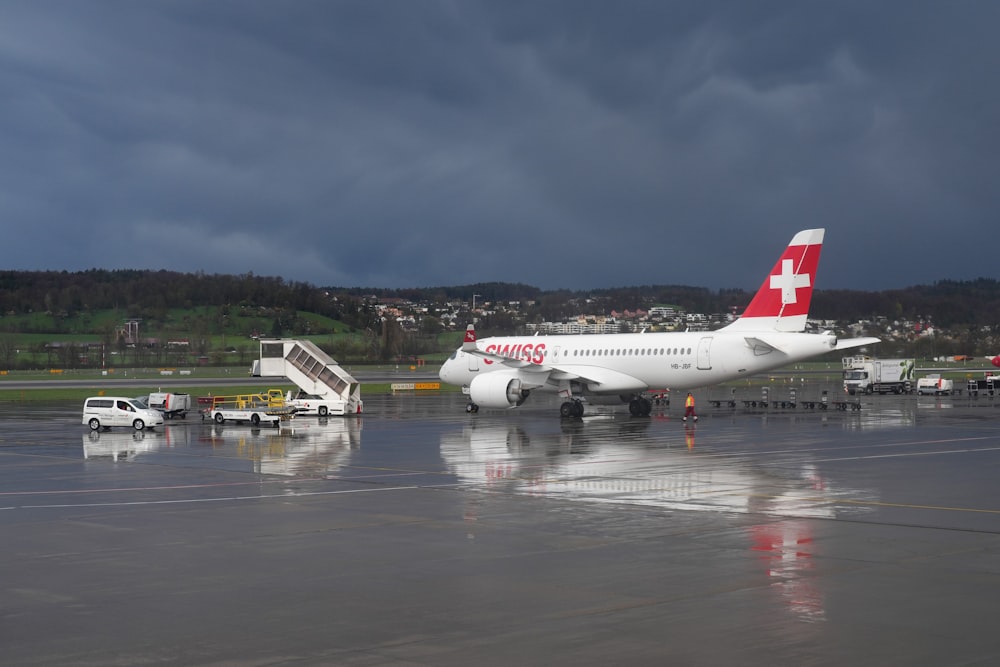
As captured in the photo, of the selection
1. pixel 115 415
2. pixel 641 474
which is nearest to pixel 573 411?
pixel 115 415

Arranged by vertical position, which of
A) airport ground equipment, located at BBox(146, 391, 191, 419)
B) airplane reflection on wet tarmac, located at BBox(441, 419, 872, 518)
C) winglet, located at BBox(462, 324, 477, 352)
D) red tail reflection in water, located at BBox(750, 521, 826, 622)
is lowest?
red tail reflection in water, located at BBox(750, 521, 826, 622)

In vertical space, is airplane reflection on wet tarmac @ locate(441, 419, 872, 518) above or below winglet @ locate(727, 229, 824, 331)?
below

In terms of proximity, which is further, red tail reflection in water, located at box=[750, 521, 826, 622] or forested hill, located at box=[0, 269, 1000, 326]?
forested hill, located at box=[0, 269, 1000, 326]

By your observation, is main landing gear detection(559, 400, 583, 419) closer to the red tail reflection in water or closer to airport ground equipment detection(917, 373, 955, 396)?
the red tail reflection in water

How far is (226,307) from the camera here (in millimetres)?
174250

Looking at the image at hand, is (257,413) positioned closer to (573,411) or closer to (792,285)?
(573,411)

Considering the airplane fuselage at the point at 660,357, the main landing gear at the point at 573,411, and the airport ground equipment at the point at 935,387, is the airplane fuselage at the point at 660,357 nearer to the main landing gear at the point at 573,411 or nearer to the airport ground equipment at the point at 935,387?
the main landing gear at the point at 573,411

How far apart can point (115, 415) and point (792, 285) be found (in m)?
29.1

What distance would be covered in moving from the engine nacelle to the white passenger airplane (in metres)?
0.04

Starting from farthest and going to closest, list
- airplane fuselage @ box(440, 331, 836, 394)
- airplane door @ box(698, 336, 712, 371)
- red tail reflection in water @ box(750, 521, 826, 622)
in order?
airplane door @ box(698, 336, 712, 371) < airplane fuselage @ box(440, 331, 836, 394) < red tail reflection in water @ box(750, 521, 826, 622)

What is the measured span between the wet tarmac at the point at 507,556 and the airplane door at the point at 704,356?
13.8 meters

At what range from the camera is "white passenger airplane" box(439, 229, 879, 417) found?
44.7 metres

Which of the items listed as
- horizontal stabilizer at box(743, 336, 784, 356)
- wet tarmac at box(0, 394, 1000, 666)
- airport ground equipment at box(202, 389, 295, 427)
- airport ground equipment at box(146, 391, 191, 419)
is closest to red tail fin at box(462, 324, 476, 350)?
airport ground equipment at box(202, 389, 295, 427)

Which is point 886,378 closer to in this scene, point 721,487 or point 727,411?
point 727,411
